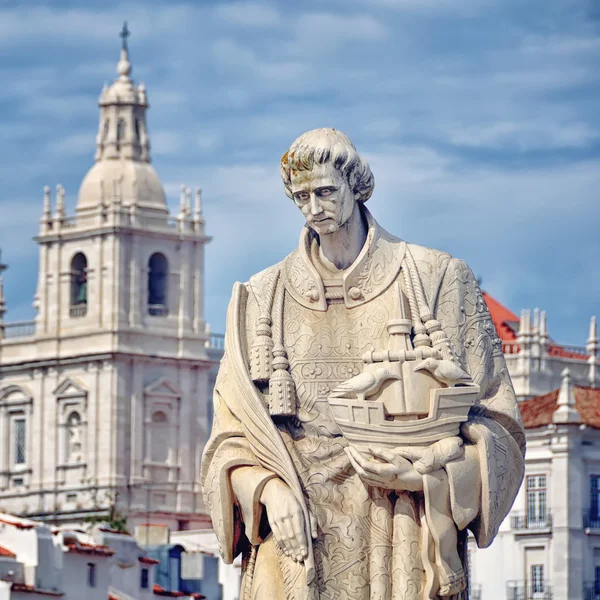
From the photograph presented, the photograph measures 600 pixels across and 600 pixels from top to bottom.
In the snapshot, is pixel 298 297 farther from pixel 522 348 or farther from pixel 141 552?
pixel 522 348

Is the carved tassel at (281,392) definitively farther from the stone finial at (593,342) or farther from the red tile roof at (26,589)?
the stone finial at (593,342)

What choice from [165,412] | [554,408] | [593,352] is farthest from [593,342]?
[554,408]

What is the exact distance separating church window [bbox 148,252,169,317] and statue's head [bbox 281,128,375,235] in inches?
4461

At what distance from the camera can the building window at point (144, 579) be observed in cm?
6462

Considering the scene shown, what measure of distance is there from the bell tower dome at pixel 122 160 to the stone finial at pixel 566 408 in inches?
1786

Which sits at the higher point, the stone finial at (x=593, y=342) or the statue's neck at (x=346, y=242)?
the stone finial at (x=593, y=342)

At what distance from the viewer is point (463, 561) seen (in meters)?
10.7

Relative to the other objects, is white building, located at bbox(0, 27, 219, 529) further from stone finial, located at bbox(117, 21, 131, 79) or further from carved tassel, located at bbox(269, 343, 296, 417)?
carved tassel, located at bbox(269, 343, 296, 417)

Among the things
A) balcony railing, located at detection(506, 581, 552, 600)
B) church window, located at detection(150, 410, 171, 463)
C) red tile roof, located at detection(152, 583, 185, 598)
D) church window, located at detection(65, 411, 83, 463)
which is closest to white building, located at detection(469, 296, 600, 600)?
balcony railing, located at detection(506, 581, 552, 600)

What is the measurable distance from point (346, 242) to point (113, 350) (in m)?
110

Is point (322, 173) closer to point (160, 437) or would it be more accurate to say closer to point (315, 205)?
point (315, 205)

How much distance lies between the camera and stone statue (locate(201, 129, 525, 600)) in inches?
412

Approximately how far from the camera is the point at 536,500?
262 feet

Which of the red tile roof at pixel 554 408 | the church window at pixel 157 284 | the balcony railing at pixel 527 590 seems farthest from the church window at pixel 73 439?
the balcony railing at pixel 527 590
